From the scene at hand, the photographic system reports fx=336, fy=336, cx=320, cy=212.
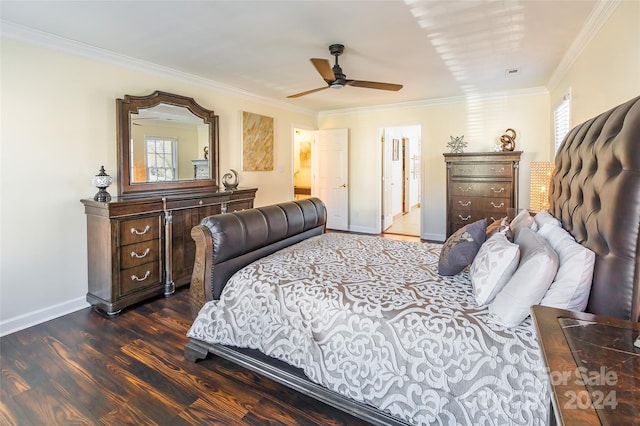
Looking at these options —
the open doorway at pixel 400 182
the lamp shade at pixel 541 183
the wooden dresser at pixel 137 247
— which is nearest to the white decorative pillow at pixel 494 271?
the lamp shade at pixel 541 183

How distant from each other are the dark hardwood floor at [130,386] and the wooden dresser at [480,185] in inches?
153

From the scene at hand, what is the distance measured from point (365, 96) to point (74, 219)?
4.23 metres

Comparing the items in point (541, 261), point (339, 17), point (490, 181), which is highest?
point (339, 17)

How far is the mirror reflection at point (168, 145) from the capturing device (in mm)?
3562

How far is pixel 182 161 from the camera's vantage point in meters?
4.01

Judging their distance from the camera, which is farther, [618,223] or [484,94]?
[484,94]

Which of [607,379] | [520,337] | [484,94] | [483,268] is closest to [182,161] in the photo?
[483,268]

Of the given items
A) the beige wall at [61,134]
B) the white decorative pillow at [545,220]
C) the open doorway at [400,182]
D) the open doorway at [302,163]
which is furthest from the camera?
the open doorway at [302,163]

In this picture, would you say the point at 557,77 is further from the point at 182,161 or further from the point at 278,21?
the point at 182,161

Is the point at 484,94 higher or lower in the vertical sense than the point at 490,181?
higher

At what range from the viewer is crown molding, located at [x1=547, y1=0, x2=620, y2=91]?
2400 millimetres

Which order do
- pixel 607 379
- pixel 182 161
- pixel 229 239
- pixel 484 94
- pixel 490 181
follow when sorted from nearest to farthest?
pixel 607 379, pixel 229 239, pixel 182 161, pixel 490 181, pixel 484 94

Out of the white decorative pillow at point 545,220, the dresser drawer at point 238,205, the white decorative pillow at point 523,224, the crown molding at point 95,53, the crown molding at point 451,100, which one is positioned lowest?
the white decorative pillow at point 523,224

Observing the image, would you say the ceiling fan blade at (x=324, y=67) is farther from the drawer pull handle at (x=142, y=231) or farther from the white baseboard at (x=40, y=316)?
the white baseboard at (x=40, y=316)
